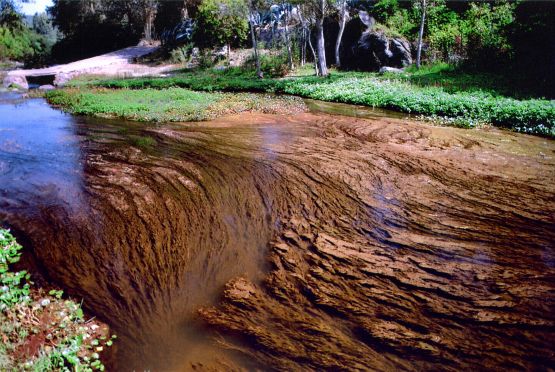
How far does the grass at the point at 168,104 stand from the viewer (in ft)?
42.0

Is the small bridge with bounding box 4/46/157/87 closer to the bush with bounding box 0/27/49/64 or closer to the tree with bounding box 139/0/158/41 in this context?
the tree with bounding box 139/0/158/41

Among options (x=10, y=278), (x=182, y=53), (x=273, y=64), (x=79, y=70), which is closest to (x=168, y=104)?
(x=273, y=64)

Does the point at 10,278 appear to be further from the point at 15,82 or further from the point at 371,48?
the point at 15,82

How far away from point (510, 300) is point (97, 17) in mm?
45300

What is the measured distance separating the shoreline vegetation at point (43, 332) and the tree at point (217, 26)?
23525 millimetres

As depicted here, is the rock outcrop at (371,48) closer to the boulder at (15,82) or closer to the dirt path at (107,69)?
the dirt path at (107,69)

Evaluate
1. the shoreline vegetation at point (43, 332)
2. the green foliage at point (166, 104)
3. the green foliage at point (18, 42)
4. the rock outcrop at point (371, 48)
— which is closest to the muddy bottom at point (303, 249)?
the shoreline vegetation at point (43, 332)

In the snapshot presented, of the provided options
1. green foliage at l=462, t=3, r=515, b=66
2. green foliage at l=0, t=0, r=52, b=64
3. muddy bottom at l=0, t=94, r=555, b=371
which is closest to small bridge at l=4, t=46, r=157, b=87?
green foliage at l=0, t=0, r=52, b=64

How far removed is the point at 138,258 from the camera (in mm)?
4387

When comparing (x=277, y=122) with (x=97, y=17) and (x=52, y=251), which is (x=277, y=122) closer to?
(x=52, y=251)

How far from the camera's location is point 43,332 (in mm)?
3242

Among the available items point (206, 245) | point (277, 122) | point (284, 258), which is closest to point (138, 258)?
point (206, 245)

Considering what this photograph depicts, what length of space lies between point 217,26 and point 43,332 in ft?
86.8

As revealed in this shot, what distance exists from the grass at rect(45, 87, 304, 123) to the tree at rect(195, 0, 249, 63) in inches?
420
